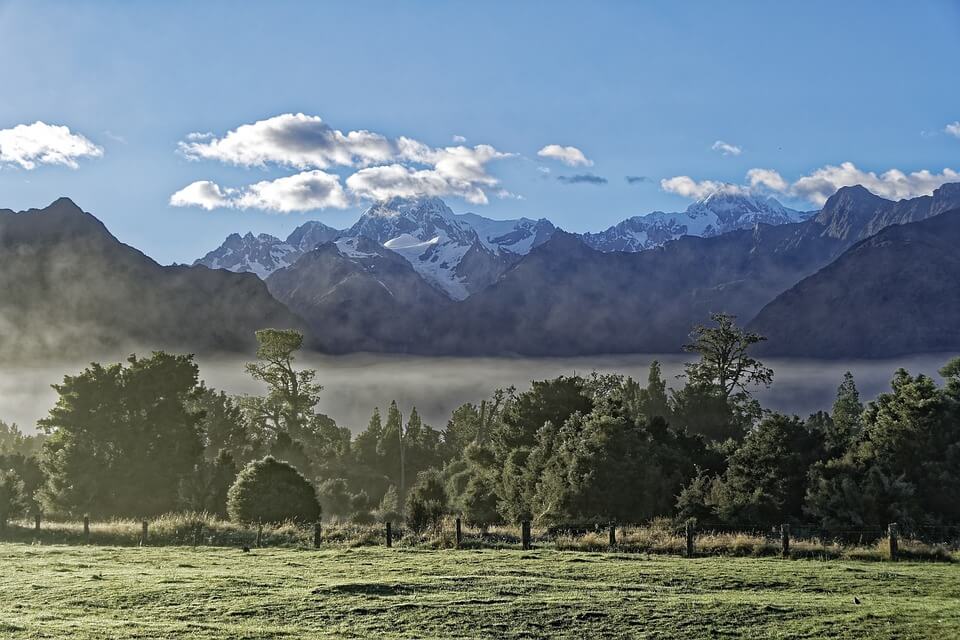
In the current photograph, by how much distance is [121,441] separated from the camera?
69750 mm

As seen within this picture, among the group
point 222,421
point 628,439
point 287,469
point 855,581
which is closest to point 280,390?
point 222,421

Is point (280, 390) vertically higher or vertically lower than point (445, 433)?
higher

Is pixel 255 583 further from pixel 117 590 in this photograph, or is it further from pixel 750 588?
pixel 750 588

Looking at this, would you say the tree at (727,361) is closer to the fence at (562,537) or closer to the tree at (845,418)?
the tree at (845,418)

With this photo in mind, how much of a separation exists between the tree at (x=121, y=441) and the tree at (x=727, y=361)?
165 ft

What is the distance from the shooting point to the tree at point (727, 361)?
84562 millimetres

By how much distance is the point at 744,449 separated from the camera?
5319 cm

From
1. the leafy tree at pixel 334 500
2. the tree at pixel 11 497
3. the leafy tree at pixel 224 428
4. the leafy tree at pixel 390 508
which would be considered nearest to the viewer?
the tree at pixel 11 497

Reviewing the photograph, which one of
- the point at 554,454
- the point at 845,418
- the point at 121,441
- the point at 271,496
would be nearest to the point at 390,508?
the point at 121,441

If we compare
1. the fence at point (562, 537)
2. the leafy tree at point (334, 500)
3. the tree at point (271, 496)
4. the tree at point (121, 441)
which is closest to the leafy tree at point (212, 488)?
the tree at point (121, 441)

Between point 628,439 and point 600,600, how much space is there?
36724 millimetres

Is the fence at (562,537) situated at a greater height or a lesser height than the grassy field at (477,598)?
lesser

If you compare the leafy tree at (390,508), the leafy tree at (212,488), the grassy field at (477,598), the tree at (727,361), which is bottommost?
the leafy tree at (390,508)

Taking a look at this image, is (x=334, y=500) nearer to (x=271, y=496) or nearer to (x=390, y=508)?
(x=390, y=508)
